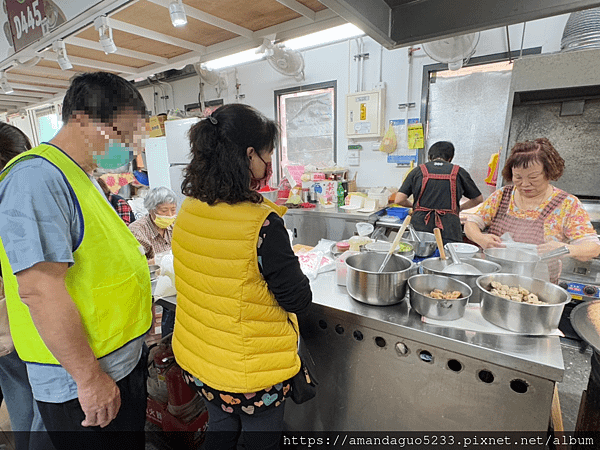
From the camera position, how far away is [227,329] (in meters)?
0.98

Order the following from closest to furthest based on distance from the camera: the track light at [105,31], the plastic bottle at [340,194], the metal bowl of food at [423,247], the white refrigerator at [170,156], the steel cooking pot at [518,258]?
1. the steel cooking pot at [518,258]
2. the metal bowl of food at [423,247]
3. the track light at [105,31]
4. the plastic bottle at [340,194]
5. the white refrigerator at [170,156]

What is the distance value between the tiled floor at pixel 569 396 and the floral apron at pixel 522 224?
887 millimetres

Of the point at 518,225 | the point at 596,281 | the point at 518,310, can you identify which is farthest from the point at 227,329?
the point at 596,281

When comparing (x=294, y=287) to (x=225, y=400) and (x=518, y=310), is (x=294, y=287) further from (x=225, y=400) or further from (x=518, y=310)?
(x=518, y=310)

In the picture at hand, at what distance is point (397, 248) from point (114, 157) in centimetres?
120

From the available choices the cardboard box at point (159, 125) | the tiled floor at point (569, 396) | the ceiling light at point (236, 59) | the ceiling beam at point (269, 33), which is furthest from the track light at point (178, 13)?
the cardboard box at point (159, 125)

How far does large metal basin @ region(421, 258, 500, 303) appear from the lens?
4.03 feet

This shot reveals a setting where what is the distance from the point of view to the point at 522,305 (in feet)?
3.28

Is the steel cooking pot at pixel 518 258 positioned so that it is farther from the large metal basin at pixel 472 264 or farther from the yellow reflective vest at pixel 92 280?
the yellow reflective vest at pixel 92 280

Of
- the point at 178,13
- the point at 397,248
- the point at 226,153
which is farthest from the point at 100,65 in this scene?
the point at 397,248

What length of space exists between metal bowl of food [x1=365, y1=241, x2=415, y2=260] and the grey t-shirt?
1.17 meters

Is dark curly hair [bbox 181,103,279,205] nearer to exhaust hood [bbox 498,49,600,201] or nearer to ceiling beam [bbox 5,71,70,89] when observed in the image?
exhaust hood [bbox 498,49,600,201]

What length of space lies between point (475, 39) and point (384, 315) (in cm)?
290

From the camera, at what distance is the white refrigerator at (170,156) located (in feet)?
14.6
